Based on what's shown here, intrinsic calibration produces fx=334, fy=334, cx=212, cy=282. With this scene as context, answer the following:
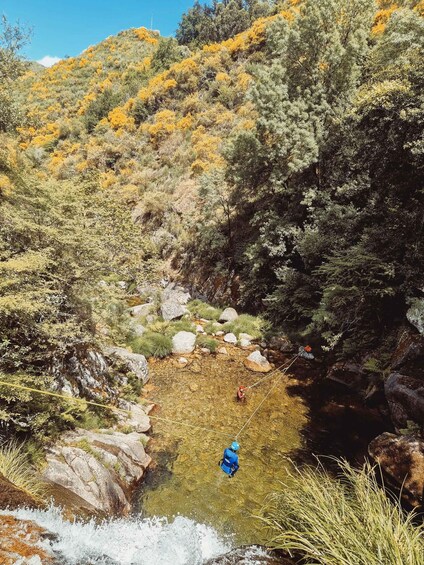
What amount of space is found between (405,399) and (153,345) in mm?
8087

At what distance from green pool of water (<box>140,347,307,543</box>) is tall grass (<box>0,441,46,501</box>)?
79.8 inches

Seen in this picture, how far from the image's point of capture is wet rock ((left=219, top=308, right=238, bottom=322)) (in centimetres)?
1498

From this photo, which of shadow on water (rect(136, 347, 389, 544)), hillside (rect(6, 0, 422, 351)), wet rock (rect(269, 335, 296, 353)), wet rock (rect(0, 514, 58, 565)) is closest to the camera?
wet rock (rect(0, 514, 58, 565))

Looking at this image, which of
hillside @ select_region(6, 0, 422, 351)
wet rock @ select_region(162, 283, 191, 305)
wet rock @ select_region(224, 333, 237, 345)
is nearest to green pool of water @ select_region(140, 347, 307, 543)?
wet rock @ select_region(224, 333, 237, 345)

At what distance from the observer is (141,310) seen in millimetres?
15406

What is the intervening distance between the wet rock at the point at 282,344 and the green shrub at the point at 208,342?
7.31 feet

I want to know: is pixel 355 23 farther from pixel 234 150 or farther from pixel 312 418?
pixel 312 418

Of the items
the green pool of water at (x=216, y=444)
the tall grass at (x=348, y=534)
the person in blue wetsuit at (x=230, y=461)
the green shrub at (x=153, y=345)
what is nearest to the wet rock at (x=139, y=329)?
the green shrub at (x=153, y=345)

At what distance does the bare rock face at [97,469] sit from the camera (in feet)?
17.8

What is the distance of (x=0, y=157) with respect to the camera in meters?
10.6

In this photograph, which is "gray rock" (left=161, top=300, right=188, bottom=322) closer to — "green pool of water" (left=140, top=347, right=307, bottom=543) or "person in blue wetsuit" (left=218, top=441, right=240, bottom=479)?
"green pool of water" (left=140, top=347, right=307, bottom=543)

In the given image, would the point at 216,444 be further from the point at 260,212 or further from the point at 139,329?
A: the point at 260,212

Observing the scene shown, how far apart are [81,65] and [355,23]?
45.6m

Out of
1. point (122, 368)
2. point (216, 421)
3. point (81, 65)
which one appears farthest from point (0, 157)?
point (81, 65)
